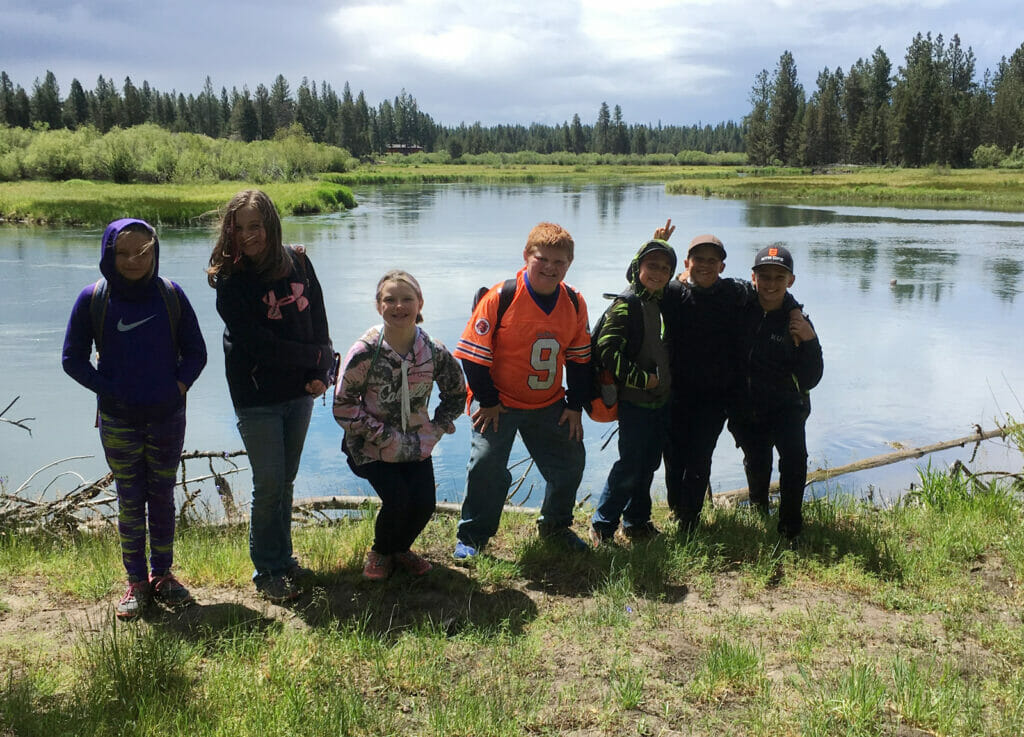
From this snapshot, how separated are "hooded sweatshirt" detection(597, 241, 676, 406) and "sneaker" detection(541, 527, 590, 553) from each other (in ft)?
2.40

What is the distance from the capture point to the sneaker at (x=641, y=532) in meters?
4.20

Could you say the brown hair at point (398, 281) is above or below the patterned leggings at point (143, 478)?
above

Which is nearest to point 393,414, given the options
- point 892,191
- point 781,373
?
point 781,373

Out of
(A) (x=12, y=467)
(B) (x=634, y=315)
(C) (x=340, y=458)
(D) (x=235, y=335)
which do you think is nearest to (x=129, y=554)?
(D) (x=235, y=335)

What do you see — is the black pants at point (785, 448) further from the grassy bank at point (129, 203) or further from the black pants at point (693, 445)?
the grassy bank at point (129, 203)

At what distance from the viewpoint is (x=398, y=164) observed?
4437 inches

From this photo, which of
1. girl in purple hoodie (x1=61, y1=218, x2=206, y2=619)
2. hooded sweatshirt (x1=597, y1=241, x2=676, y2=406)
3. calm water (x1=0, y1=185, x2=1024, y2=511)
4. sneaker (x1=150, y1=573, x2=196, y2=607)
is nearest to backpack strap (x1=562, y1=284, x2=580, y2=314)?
hooded sweatshirt (x1=597, y1=241, x2=676, y2=406)

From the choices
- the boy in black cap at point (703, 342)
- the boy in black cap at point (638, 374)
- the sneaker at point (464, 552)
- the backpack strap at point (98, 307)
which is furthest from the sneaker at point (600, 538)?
the backpack strap at point (98, 307)

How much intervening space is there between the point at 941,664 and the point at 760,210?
37.0 m

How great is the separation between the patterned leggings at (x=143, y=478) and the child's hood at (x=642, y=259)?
7.05ft

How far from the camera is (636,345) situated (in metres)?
3.92

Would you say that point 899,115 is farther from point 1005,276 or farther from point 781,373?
point 781,373

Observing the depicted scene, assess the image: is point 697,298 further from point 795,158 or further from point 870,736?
point 795,158

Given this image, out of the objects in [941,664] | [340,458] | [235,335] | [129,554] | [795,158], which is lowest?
[340,458]
